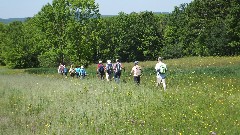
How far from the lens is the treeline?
50219 mm

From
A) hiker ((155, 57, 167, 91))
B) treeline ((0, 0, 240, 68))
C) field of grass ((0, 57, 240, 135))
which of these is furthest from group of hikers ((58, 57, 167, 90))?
treeline ((0, 0, 240, 68))

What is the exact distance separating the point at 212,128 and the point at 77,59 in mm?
41504

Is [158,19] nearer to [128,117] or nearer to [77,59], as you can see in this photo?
[77,59]

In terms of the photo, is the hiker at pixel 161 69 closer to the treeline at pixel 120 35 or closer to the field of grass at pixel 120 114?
the field of grass at pixel 120 114

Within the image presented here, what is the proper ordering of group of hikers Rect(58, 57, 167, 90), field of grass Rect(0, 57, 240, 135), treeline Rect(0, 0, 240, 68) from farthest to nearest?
treeline Rect(0, 0, 240, 68) → group of hikers Rect(58, 57, 167, 90) → field of grass Rect(0, 57, 240, 135)

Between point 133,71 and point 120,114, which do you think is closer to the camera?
point 120,114

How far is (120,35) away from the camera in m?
82.6

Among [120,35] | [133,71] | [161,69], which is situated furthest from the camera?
[120,35]

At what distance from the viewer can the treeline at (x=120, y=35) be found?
50219 mm

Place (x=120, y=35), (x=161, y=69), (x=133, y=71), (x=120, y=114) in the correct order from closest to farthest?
(x=120, y=114) → (x=161, y=69) → (x=133, y=71) → (x=120, y=35)

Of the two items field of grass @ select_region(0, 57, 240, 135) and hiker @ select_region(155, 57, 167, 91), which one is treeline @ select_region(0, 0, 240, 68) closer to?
hiker @ select_region(155, 57, 167, 91)

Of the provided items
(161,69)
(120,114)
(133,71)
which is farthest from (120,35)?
(120,114)

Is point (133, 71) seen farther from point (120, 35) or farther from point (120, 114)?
point (120, 35)

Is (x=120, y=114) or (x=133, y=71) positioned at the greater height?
(x=120, y=114)
